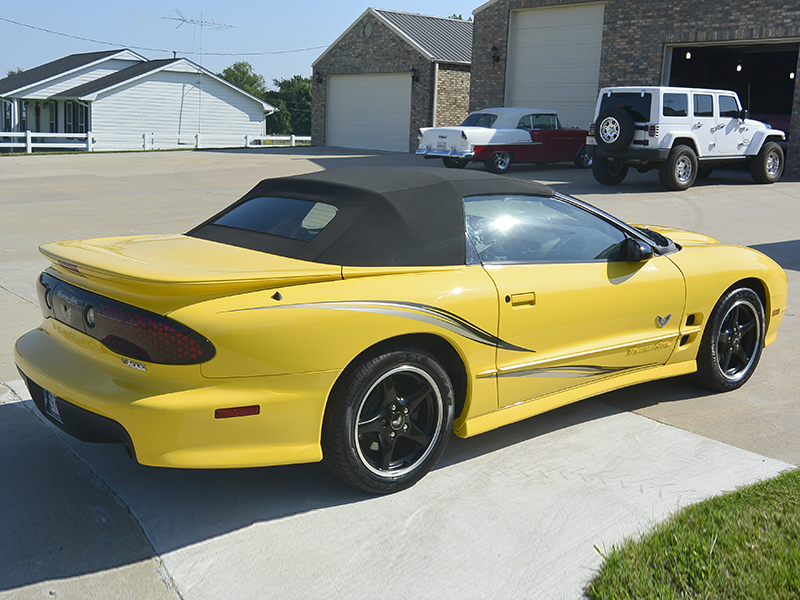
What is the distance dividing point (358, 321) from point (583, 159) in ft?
67.7

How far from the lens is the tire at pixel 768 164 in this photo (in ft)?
60.5

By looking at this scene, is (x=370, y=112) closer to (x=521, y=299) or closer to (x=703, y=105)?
(x=703, y=105)

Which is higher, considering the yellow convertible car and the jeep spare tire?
the jeep spare tire

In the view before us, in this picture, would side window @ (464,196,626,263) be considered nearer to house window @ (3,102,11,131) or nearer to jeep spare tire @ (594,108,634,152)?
jeep spare tire @ (594,108,634,152)

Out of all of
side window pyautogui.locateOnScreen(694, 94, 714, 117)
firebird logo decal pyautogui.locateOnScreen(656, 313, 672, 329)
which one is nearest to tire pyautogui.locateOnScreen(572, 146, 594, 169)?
side window pyautogui.locateOnScreen(694, 94, 714, 117)

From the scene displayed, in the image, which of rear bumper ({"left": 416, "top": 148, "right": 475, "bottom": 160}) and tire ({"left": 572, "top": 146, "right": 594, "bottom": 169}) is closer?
rear bumper ({"left": 416, "top": 148, "right": 475, "bottom": 160})

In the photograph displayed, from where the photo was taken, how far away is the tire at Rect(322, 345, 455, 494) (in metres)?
3.45

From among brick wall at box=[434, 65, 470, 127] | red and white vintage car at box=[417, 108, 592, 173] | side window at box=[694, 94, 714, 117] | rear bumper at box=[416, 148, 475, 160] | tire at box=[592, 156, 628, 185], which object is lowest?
tire at box=[592, 156, 628, 185]

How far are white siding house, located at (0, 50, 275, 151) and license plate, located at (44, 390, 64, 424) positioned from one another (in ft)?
123

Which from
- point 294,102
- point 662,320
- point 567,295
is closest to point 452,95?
point 662,320

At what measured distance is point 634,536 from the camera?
10.8 ft

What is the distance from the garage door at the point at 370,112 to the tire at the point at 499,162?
10175mm

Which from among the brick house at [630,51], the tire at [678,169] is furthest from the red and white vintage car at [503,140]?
the tire at [678,169]

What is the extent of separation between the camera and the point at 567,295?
4.19 meters
